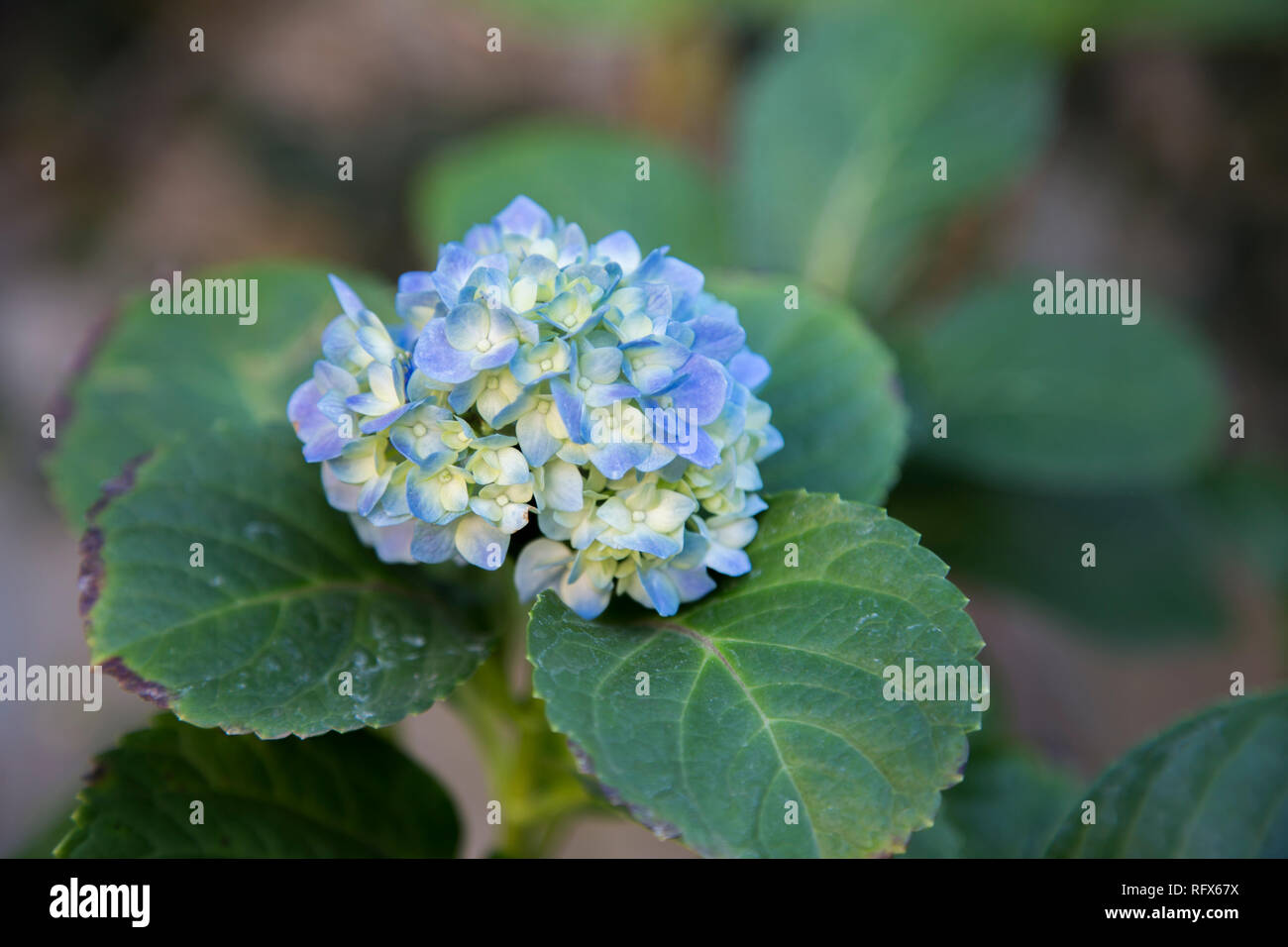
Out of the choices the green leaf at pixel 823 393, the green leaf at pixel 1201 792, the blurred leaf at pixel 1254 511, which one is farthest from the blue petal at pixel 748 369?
the blurred leaf at pixel 1254 511

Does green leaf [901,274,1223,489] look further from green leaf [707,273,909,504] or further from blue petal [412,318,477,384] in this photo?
blue petal [412,318,477,384]

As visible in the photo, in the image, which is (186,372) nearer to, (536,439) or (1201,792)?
(536,439)

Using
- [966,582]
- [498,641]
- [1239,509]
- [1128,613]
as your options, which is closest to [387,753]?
[498,641]

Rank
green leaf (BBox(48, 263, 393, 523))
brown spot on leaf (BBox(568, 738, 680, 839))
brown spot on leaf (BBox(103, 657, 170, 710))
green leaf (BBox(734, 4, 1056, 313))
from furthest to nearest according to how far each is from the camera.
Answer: green leaf (BBox(734, 4, 1056, 313))
green leaf (BBox(48, 263, 393, 523))
brown spot on leaf (BBox(103, 657, 170, 710))
brown spot on leaf (BBox(568, 738, 680, 839))

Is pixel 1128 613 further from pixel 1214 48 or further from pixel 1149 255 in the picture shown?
pixel 1214 48

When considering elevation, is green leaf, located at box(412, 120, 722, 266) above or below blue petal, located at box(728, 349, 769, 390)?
above

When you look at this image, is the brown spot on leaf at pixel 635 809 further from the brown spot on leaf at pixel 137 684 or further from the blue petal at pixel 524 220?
the blue petal at pixel 524 220

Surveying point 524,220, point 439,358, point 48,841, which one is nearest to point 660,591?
point 439,358

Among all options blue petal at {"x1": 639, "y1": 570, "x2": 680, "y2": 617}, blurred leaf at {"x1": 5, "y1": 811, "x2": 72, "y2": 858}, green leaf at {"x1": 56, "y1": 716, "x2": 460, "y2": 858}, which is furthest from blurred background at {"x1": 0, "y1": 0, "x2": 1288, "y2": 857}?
green leaf at {"x1": 56, "y1": 716, "x2": 460, "y2": 858}
